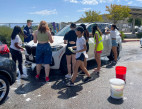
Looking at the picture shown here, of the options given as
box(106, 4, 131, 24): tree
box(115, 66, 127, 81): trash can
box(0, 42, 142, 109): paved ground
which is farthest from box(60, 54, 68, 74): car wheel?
box(106, 4, 131, 24): tree

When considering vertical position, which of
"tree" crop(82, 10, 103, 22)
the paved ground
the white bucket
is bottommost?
the paved ground

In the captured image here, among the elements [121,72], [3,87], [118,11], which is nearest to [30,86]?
[3,87]

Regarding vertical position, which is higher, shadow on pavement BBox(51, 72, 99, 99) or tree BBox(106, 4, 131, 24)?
tree BBox(106, 4, 131, 24)

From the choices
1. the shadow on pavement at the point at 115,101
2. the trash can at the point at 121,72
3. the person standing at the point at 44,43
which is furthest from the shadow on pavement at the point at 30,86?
the trash can at the point at 121,72

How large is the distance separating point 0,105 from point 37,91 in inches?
39.2

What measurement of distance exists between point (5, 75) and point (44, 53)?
4.64 ft

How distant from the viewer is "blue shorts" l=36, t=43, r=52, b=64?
4629 mm

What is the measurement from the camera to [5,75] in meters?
3.54

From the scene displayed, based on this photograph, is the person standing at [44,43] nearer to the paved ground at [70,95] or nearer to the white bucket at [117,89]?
the paved ground at [70,95]

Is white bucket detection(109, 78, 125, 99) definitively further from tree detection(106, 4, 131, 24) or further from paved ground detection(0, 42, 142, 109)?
tree detection(106, 4, 131, 24)

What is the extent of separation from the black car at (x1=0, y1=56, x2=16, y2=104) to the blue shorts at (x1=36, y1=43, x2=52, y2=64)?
116 cm

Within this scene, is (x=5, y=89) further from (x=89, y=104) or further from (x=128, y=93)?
(x=128, y=93)

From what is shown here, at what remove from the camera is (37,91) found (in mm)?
4168

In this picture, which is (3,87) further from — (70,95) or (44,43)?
(44,43)
